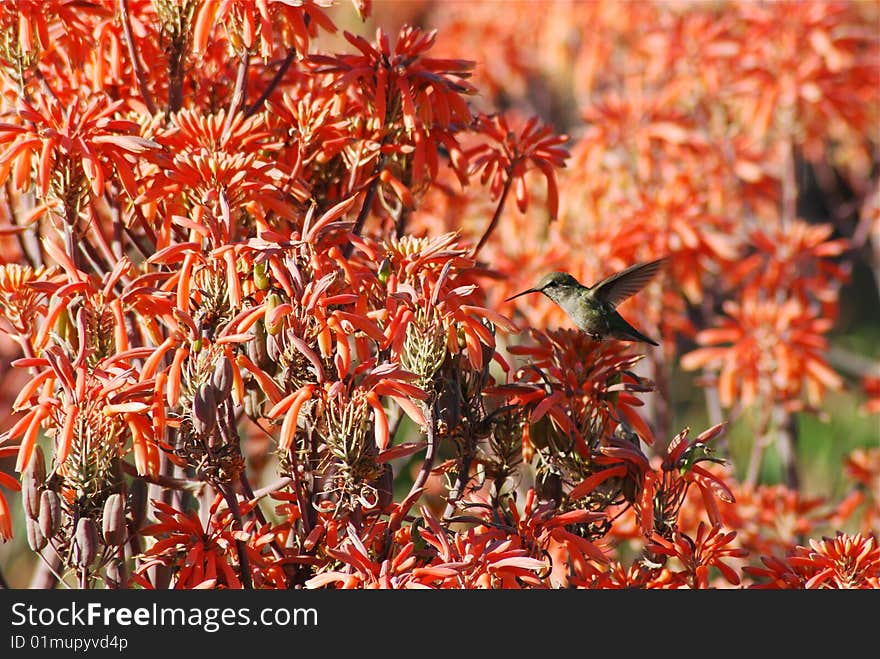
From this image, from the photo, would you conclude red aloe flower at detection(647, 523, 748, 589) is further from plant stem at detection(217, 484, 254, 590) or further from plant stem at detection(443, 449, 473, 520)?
plant stem at detection(217, 484, 254, 590)

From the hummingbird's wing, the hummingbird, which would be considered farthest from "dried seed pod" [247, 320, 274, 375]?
the hummingbird's wing

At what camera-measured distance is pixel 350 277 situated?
213 cm

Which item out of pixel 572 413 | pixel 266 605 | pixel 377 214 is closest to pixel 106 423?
pixel 266 605

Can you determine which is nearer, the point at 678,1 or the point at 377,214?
the point at 377,214

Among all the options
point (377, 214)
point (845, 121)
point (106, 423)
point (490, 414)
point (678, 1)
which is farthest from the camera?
point (678, 1)

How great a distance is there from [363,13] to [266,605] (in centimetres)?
130

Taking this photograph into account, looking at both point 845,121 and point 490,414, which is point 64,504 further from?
point 845,121

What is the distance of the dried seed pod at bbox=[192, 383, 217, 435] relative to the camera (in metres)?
2.00

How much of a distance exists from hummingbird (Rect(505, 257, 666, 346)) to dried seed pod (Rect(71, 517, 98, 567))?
4.60 ft

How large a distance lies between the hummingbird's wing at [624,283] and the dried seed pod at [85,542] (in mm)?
1526

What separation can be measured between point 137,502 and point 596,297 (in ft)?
4.67

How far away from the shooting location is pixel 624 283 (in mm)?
3137

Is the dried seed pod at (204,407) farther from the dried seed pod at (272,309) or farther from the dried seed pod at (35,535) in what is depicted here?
the dried seed pod at (35,535)

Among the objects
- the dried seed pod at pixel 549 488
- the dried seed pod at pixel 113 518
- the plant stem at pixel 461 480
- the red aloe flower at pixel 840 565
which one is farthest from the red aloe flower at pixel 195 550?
the red aloe flower at pixel 840 565
